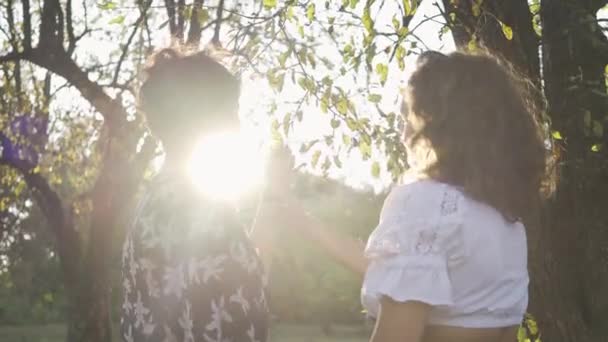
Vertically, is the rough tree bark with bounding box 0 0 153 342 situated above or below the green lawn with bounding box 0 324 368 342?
above

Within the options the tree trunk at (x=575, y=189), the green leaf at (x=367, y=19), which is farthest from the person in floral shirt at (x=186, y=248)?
the tree trunk at (x=575, y=189)

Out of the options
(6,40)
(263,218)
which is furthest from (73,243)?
(263,218)

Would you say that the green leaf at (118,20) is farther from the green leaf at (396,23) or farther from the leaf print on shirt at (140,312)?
the leaf print on shirt at (140,312)

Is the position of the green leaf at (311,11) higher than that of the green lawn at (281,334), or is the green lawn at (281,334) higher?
the green leaf at (311,11)

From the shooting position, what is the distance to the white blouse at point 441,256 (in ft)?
7.57

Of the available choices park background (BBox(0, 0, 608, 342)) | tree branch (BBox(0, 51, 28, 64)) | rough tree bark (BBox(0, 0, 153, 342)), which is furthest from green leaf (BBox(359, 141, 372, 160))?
tree branch (BBox(0, 51, 28, 64))

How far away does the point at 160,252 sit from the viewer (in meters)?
2.98

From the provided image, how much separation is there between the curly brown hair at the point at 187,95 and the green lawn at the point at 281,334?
26.7 meters

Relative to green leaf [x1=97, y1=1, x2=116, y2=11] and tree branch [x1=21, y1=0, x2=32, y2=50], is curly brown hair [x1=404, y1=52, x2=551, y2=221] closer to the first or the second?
green leaf [x1=97, y1=1, x2=116, y2=11]

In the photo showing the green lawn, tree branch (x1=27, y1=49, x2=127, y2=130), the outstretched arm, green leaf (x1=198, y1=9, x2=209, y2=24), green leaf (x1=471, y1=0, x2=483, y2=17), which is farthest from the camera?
the green lawn

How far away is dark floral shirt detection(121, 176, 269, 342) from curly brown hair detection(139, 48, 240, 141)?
6.9 inches

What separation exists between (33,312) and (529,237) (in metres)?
29.4

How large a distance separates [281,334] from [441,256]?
30.0m

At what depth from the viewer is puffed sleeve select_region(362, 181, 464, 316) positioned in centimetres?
229
